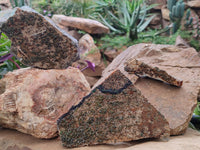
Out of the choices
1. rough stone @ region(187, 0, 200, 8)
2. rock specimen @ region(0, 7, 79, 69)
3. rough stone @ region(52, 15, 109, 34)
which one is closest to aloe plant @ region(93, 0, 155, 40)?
rough stone @ region(52, 15, 109, 34)

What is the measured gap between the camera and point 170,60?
2.37 meters

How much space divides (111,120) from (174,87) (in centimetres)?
79

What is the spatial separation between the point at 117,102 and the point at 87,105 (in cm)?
22

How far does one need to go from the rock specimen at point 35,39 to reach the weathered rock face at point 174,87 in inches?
28.6

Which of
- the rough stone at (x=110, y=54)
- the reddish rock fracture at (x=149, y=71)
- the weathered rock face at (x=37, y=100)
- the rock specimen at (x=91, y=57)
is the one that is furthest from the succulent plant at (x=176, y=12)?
the weathered rock face at (x=37, y=100)

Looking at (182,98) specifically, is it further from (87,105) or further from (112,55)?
(112,55)

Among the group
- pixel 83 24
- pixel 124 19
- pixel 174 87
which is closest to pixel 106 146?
pixel 174 87

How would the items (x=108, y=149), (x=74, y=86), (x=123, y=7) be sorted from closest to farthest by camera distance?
(x=108, y=149), (x=74, y=86), (x=123, y=7)

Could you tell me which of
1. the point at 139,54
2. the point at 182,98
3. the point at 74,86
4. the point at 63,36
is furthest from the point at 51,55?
the point at 182,98

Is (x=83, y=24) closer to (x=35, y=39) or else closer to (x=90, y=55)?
(x=90, y=55)

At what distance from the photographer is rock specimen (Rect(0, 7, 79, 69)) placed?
1938 mm

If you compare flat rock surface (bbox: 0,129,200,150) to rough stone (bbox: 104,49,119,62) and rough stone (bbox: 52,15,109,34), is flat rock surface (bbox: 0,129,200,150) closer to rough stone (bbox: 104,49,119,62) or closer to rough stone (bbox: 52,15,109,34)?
rough stone (bbox: 104,49,119,62)

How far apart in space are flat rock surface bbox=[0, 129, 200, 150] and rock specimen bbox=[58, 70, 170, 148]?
0.05 m

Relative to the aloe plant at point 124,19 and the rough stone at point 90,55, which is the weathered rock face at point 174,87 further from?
the aloe plant at point 124,19
